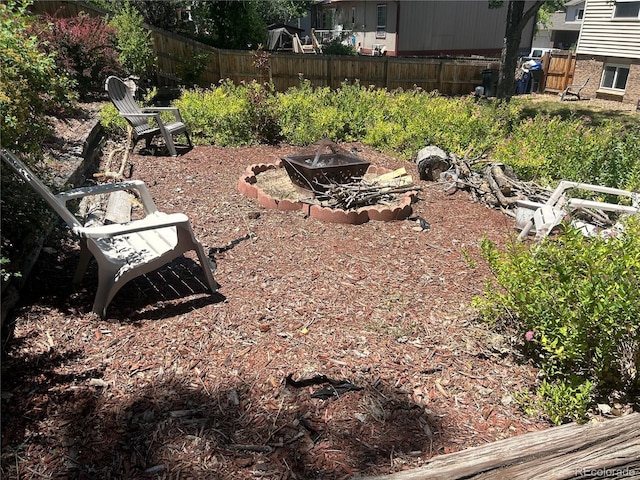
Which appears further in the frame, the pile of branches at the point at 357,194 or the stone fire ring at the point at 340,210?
the pile of branches at the point at 357,194

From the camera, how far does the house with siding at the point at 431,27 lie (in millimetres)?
21859

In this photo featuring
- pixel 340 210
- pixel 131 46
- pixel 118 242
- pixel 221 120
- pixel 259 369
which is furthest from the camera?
pixel 131 46

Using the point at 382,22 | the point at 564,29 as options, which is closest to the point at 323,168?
the point at 382,22

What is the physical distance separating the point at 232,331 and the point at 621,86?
698 inches

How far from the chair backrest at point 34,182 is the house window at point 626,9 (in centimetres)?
1777

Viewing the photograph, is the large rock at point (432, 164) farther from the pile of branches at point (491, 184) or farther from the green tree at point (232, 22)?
the green tree at point (232, 22)

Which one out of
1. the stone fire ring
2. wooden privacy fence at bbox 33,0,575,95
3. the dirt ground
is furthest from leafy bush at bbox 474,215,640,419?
wooden privacy fence at bbox 33,0,575,95

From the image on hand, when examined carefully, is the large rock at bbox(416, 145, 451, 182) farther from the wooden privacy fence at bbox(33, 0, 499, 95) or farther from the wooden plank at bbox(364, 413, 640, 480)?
the wooden privacy fence at bbox(33, 0, 499, 95)

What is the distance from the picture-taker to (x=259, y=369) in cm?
262

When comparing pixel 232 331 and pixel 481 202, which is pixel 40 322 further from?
pixel 481 202

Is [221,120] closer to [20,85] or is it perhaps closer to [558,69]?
[20,85]

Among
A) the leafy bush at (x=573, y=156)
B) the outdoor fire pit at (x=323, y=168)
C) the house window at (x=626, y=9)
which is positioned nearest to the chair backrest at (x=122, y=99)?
the outdoor fire pit at (x=323, y=168)

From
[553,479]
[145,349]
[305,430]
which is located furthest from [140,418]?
[553,479]

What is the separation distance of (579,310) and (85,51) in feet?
33.8
